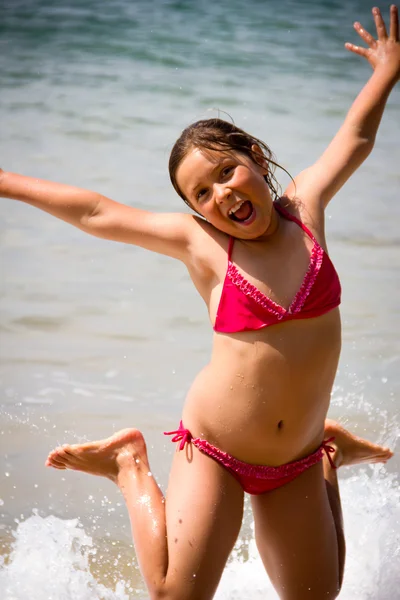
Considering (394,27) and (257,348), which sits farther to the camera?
(394,27)

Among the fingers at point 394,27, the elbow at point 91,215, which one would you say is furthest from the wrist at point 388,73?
the elbow at point 91,215

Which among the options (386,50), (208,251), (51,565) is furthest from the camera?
(51,565)

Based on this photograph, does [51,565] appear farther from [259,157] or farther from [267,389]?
[259,157]

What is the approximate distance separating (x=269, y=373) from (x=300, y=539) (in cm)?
38

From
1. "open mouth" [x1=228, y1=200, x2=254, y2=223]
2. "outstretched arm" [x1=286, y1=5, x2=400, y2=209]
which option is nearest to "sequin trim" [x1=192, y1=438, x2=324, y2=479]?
"open mouth" [x1=228, y1=200, x2=254, y2=223]

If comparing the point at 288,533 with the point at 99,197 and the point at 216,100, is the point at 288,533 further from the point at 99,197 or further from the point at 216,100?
the point at 216,100

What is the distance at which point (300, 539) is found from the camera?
2027 mm

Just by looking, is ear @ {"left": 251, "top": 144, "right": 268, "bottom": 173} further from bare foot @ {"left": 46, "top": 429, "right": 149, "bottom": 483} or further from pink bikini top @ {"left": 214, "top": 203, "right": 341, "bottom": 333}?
bare foot @ {"left": 46, "top": 429, "right": 149, "bottom": 483}

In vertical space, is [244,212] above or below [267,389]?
above

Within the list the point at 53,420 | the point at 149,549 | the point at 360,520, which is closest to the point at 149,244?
the point at 149,549

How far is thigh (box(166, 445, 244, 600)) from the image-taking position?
1.96 m

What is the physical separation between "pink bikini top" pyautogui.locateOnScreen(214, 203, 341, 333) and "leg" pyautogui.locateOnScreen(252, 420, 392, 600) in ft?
1.23

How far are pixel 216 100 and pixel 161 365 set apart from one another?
3.48 metres

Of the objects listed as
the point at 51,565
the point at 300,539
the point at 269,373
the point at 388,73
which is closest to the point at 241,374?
the point at 269,373
